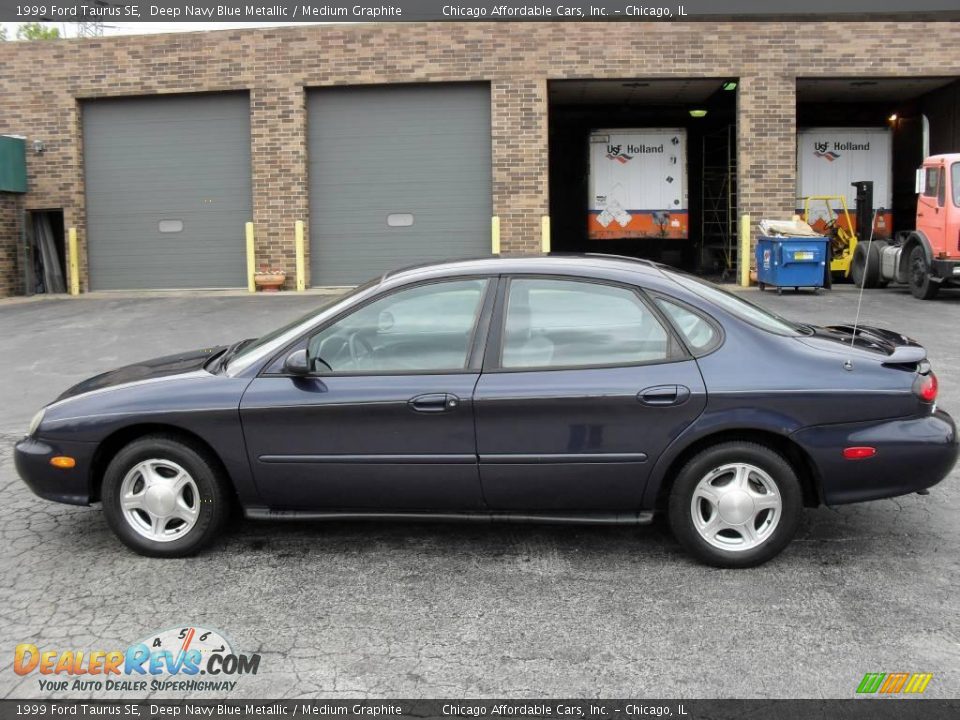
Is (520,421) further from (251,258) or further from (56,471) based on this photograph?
A: (251,258)

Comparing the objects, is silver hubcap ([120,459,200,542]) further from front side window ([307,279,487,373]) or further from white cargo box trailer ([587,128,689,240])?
white cargo box trailer ([587,128,689,240])

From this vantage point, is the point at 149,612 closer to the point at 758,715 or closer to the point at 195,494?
the point at 195,494

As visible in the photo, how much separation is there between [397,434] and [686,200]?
18.4m

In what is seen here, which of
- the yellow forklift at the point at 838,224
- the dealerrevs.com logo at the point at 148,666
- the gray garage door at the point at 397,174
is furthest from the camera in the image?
the yellow forklift at the point at 838,224

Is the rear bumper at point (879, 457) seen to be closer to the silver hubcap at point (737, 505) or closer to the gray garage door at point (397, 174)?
the silver hubcap at point (737, 505)

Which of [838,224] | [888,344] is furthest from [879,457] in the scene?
[838,224]

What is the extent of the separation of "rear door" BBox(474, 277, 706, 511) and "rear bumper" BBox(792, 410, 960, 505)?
63 cm

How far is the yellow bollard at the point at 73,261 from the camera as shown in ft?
64.0

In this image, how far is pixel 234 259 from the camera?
766 inches

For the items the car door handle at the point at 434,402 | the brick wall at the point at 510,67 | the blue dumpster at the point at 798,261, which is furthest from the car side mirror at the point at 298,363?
the brick wall at the point at 510,67

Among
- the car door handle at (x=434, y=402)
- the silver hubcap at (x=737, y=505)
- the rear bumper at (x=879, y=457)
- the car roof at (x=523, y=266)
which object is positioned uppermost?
the car roof at (x=523, y=266)

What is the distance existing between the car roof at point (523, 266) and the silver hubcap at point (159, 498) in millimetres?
1471

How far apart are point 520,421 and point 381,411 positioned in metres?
0.68

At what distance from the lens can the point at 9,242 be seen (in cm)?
1969
